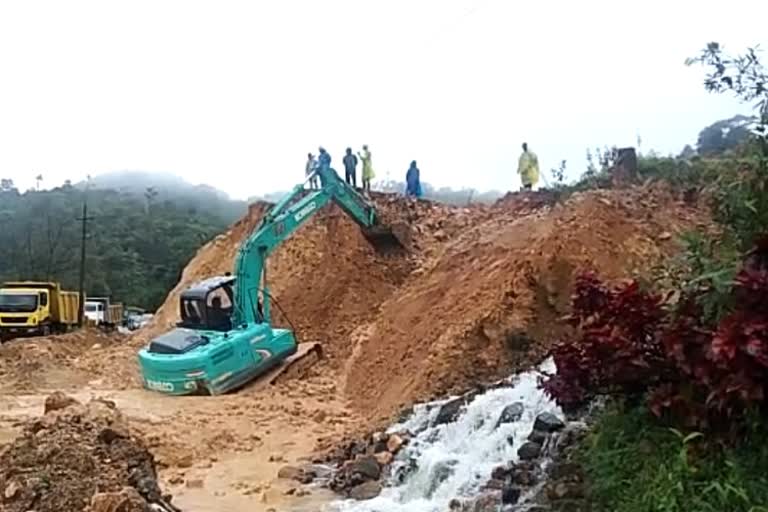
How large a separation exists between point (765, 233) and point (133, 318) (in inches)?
1313

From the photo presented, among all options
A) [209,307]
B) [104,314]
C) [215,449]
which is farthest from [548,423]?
[104,314]

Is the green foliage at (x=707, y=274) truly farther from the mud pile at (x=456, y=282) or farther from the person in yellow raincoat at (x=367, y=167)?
the person in yellow raincoat at (x=367, y=167)

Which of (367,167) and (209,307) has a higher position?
(367,167)

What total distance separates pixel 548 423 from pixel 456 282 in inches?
276

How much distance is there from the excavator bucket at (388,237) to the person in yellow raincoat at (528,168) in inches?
95.0

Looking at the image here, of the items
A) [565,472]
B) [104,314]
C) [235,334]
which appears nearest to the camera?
Result: [565,472]

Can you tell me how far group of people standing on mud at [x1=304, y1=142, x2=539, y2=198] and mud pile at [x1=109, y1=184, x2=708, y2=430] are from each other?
723 mm

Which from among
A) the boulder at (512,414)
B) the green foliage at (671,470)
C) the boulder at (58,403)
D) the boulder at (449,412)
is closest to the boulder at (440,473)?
the boulder at (512,414)

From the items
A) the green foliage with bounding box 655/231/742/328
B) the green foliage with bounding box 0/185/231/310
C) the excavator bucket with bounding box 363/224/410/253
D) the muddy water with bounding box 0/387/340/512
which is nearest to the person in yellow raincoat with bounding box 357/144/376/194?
the excavator bucket with bounding box 363/224/410/253

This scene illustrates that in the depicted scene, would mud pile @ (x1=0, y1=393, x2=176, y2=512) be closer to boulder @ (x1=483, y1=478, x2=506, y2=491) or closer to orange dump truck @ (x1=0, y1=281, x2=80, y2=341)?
boulder @ (x1=483, y1=478, x2=506, y2=491)

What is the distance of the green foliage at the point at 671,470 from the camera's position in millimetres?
5863

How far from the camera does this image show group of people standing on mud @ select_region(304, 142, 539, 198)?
753 inches

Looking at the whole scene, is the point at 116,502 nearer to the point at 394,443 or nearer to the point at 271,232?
the point at 394,443

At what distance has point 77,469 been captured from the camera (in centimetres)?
812
